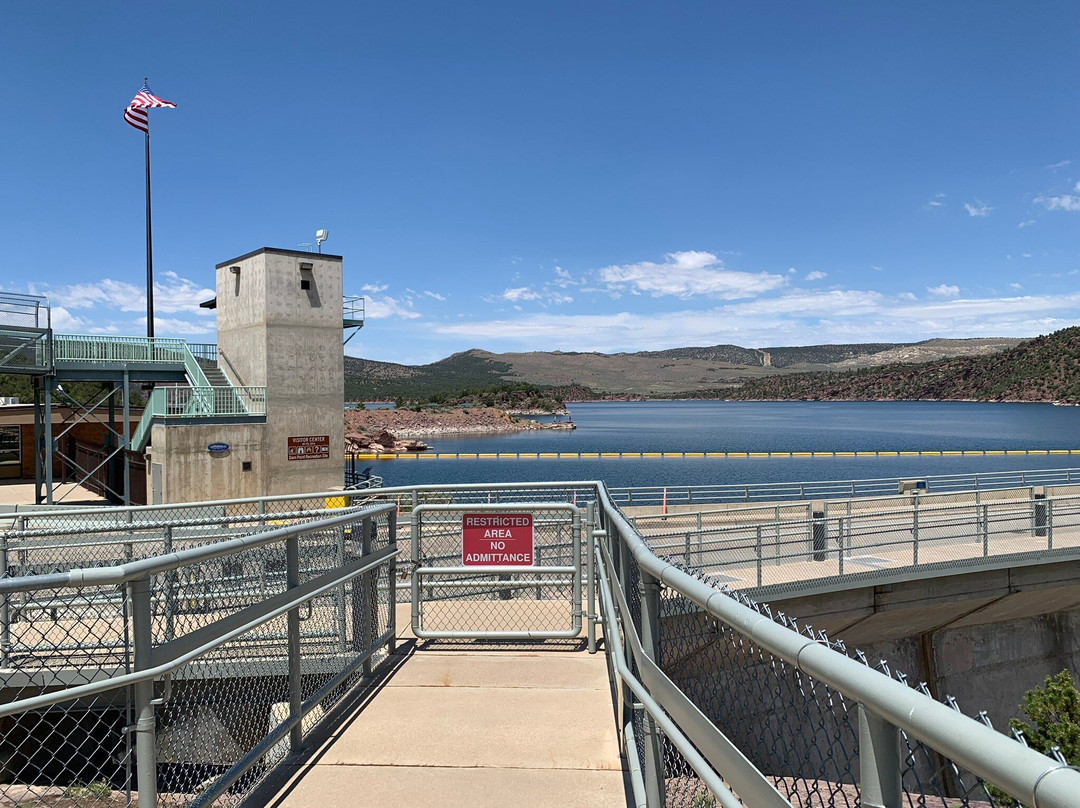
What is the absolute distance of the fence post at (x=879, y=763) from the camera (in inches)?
59.7

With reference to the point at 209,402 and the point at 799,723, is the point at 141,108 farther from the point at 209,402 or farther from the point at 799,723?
the point at 799,723

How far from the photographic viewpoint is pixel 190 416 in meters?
22.0

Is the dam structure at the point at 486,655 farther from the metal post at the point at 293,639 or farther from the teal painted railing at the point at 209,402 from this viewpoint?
the teal painted railing at the point at 209,402

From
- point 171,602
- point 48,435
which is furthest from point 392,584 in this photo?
point 48,435

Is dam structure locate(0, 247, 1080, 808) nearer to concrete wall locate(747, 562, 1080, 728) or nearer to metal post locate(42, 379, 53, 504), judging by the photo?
concrete wall locate(747, 562, 1080, 728)

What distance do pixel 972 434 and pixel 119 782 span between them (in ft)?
369

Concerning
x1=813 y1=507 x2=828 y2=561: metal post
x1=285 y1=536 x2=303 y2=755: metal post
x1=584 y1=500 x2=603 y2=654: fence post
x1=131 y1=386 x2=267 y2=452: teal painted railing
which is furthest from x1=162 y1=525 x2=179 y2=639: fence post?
x1=131 y1=386 x2=267 y2=452: teal painted railing

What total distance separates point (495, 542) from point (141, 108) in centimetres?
3124

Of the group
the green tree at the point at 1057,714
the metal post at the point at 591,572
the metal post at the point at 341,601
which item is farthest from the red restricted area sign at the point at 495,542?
the green tree at the point at 1057,714

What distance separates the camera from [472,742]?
528 centimetres

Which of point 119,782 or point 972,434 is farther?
point 972,434

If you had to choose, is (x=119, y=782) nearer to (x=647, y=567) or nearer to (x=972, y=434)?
(x=647, y=567)

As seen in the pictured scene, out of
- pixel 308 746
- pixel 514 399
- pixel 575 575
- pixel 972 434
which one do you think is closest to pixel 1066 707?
pixel 575 575

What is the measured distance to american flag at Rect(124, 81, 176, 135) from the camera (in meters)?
30.9
